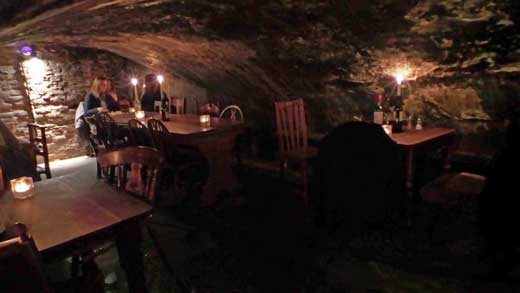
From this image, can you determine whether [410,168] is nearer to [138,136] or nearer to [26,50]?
[138,136]

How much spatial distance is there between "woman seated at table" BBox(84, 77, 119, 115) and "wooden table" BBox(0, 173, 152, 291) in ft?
14.5

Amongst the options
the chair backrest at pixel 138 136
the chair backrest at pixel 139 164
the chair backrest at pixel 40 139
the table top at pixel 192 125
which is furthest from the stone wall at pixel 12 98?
the chair backrest at pixel 139 164

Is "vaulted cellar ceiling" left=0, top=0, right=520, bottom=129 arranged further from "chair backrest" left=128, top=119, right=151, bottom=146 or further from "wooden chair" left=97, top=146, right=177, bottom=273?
"chair backrest" left=128, top=119, right=151, bottom=146

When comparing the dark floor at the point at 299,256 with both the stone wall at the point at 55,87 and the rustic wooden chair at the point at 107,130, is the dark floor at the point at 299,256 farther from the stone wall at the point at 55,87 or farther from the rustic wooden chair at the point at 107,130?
the stone wall at the point at 55,87

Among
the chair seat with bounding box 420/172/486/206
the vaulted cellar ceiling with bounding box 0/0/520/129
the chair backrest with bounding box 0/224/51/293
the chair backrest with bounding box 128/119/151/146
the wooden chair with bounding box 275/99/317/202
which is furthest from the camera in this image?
the chair backrest with bounding box 128/119/151/146

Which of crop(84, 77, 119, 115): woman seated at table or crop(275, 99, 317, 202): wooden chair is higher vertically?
crop(84, 77, 119, 115): woman seated at table

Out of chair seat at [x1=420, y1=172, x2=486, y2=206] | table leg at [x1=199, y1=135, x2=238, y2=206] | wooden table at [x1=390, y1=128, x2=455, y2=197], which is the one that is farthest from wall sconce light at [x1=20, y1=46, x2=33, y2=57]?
chair seat at [x1=420, y1=172, x2=486, y2=206]

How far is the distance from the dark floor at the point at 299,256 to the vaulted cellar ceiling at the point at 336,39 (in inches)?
47.1

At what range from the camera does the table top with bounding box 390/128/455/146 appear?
284 cm

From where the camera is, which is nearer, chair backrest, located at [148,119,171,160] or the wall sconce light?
chair backrest, located at [148,119,171,160]

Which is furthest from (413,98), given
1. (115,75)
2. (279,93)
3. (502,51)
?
(115,75)

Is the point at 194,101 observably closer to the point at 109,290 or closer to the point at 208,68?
the point at 208,68

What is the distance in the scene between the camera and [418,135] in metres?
3.09

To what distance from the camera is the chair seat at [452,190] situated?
8.11 feet
